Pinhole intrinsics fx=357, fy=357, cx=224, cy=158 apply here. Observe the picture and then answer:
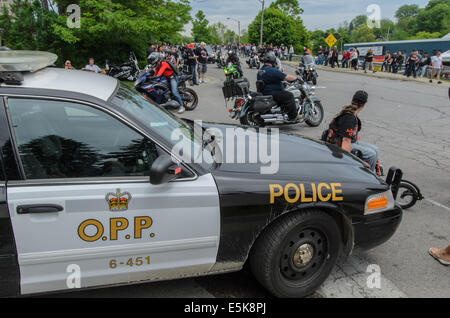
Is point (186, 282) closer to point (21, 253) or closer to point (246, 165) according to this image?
point (246, 165)

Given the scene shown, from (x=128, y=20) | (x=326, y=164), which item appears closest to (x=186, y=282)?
(x=326, y=164)

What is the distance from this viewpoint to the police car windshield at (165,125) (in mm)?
2493

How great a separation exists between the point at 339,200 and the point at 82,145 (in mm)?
1854

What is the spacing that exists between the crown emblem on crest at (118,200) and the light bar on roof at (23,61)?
1.02 meters

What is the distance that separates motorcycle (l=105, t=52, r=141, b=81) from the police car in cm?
1537

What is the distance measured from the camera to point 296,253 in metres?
2.65

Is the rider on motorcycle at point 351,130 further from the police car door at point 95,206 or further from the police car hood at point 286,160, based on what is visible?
the police car door at point 95,206

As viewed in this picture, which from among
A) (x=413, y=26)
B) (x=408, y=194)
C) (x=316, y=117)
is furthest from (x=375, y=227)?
(x=413, y=26)

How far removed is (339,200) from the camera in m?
2.65

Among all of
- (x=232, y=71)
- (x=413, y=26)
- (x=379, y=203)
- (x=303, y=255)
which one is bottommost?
(x=303, y=255)

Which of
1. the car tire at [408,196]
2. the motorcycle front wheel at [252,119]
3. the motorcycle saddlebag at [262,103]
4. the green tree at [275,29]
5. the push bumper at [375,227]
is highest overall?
the green tree at [275,29]

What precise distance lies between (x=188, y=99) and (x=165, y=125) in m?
8.01

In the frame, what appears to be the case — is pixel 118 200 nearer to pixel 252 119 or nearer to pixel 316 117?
pixel 252 119

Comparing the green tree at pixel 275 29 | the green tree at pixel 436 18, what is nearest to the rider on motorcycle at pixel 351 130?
the green tree at pixel 275 29
